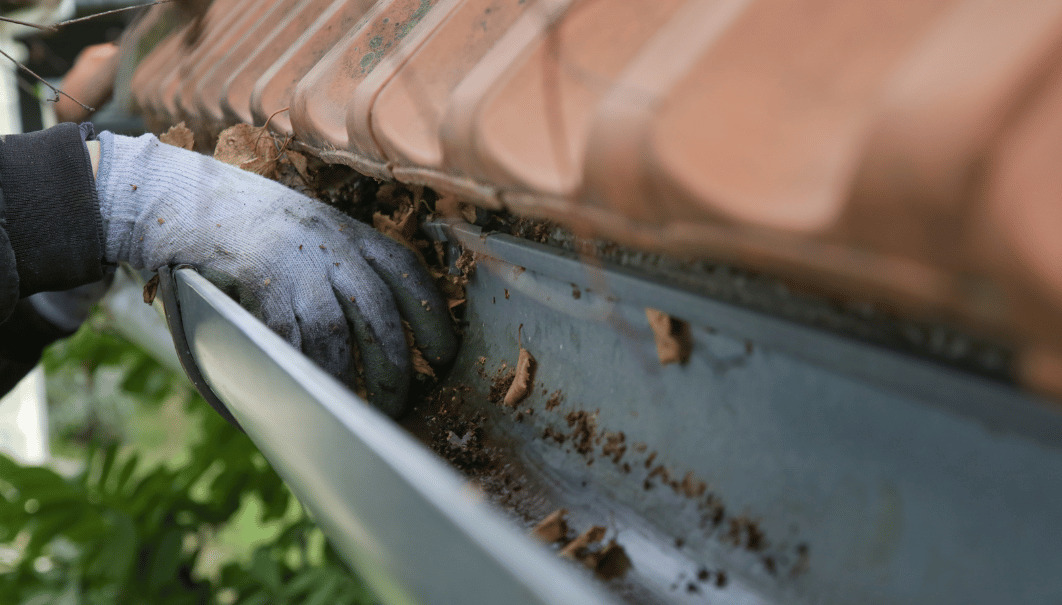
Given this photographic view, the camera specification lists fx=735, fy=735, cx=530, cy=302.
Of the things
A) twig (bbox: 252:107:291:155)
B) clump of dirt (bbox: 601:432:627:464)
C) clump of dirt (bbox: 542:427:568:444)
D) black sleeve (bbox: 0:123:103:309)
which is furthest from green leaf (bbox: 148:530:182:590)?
clump of dirt (bbox: 601:432:627:464)

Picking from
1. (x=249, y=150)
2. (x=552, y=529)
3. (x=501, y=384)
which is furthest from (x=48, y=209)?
(x=552, y=529)

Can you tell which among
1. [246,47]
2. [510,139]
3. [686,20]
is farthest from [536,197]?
[246,47]

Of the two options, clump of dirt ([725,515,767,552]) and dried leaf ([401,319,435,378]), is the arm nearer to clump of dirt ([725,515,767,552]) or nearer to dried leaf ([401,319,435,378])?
dried leaf ([401,319,435,378])

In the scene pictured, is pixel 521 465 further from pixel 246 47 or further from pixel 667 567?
pixel 246 47

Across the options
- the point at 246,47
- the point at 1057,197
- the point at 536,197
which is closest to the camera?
the point at 1057,197

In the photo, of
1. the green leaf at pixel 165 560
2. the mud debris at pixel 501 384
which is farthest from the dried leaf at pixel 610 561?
the green leaf at pixel 165 560
